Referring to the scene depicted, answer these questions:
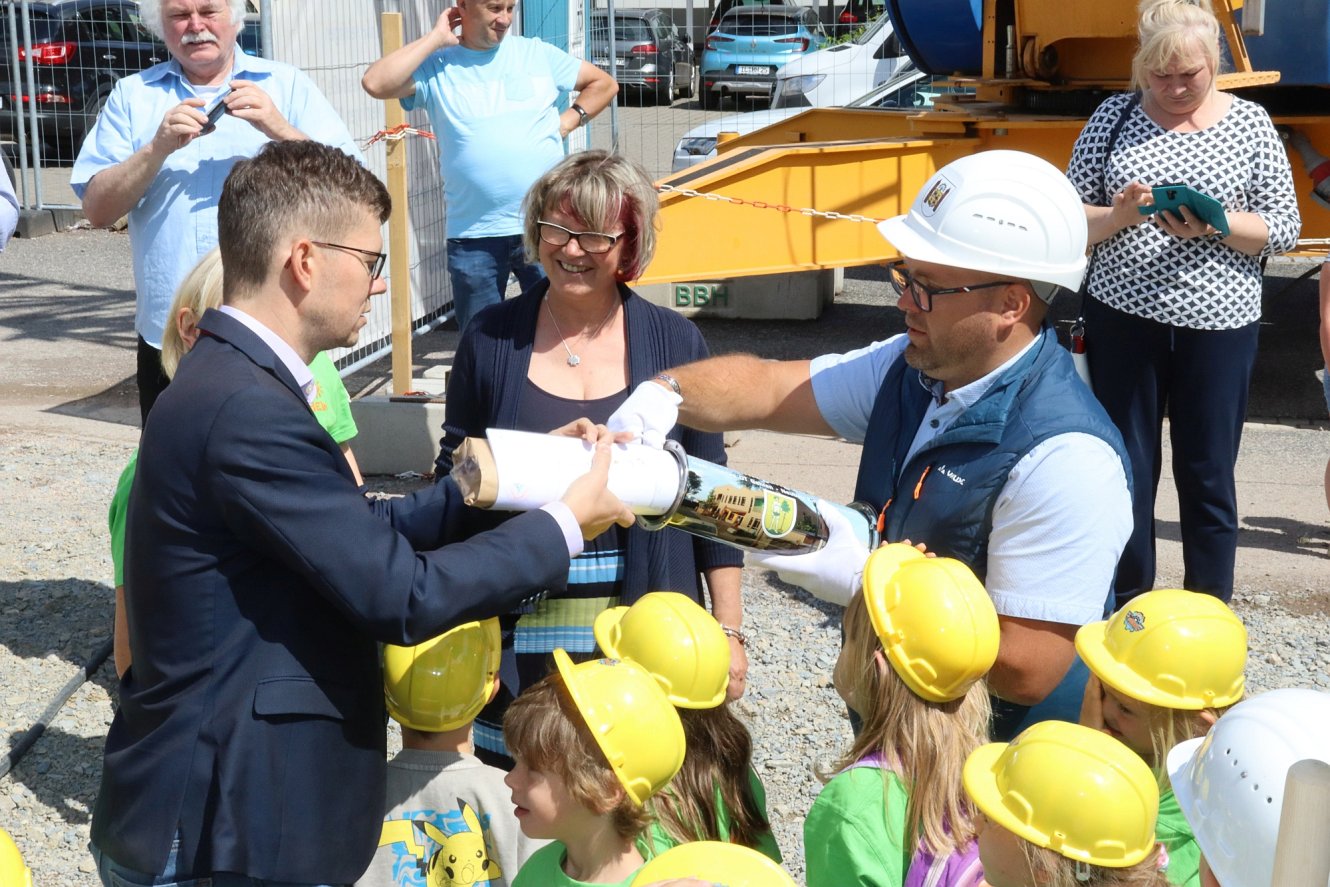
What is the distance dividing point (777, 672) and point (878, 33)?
975 centimetres

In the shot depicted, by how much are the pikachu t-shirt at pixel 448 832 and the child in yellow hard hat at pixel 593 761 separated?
336mm

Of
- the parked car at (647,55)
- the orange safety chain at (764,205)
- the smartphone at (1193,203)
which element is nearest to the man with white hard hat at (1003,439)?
the smartphone at (1193,203)

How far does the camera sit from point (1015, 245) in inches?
99.1

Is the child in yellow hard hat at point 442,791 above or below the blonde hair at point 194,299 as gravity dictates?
below

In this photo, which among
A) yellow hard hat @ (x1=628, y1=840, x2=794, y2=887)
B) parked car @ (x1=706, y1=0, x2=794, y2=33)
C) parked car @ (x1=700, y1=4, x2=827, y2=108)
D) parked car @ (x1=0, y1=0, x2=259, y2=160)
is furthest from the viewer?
parked car @ (x1=706, y1=0, x2=794, y2=33)

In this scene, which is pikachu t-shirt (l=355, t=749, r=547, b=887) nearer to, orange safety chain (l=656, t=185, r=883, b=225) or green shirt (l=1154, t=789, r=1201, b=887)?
green shirt (l=1154, t=789, r=1201, b=887)

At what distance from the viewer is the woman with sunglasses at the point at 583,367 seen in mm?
3139

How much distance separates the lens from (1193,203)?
460cm

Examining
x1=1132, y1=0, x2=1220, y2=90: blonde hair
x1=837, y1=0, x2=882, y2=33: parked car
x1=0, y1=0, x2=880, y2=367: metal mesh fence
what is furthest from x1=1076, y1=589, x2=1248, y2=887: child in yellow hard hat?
x1=837, y1=0, x2=882, y2=33: parked car

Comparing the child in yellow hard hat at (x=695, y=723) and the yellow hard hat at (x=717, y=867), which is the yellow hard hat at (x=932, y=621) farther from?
the yellow hard hat at (x=717, y=867)

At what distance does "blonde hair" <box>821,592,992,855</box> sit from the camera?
7.58 ft

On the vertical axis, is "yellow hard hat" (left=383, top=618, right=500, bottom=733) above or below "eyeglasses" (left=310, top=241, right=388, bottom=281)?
below

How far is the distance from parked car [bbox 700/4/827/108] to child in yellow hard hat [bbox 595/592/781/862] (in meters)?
10.5

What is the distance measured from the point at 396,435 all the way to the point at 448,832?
4.14 metres
